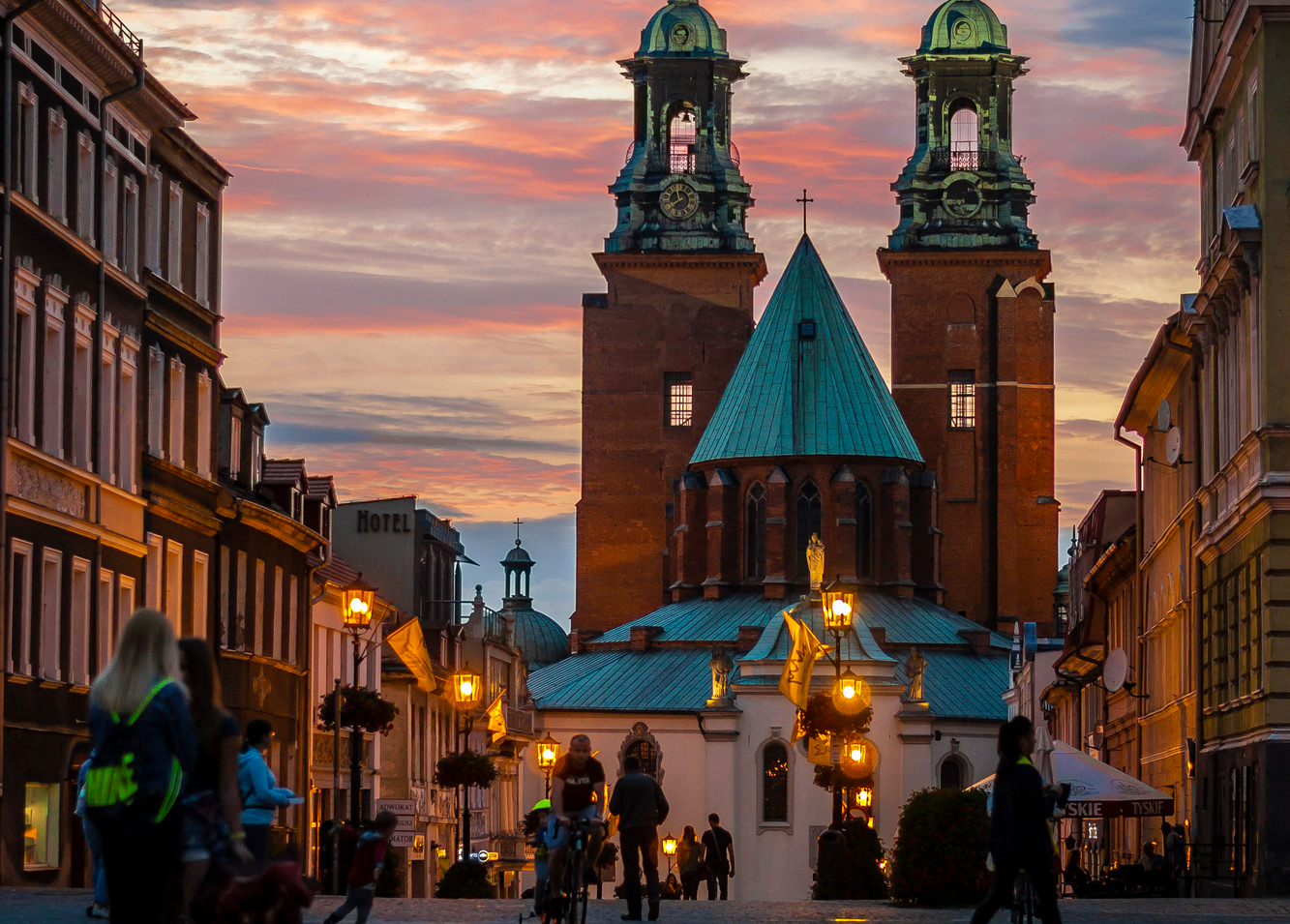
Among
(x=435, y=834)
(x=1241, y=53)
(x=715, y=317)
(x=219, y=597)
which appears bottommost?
(x=435, y=834)

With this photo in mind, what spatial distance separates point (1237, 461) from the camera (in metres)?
33.7

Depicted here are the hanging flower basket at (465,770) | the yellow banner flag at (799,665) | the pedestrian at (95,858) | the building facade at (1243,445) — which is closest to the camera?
the pedestrian at (95,858)

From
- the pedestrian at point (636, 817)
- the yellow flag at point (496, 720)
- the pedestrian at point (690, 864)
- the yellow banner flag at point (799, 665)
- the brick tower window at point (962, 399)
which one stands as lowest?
the pedestrian at point (690, 864)

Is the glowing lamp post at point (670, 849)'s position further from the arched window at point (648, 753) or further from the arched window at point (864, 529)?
the arched window at point (864, 529)

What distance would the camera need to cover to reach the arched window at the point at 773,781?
301ft

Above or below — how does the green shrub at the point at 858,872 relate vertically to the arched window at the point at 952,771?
below

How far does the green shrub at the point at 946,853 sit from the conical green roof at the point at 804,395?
76.8 meters

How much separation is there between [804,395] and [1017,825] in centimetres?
9073

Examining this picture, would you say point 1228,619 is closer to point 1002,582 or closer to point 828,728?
point 828,728

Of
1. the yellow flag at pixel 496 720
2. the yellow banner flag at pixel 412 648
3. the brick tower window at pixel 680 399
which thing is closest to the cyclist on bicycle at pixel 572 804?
the yellow banner flag at pixel 412 648

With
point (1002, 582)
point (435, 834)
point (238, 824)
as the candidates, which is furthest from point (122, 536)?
point (1002, 582)

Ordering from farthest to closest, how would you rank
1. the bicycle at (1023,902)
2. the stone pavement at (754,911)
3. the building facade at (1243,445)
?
1. the building facade at (1243,445)
2. the stone pavement at (754,911)
3. the bicycle at (1023,902)

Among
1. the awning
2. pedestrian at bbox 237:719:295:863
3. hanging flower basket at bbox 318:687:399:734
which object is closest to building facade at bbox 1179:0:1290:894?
the awning

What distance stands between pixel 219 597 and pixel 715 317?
226 ft
